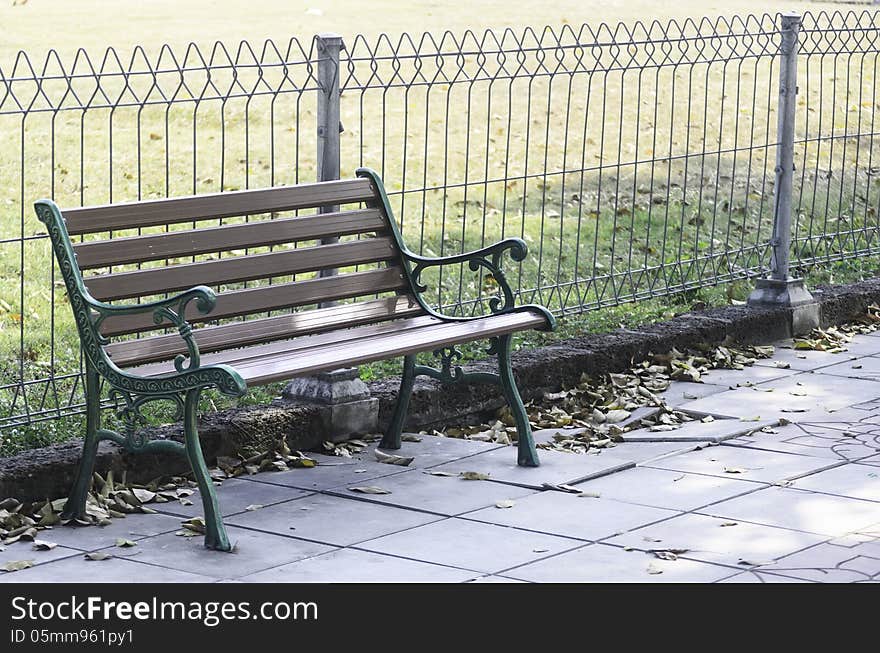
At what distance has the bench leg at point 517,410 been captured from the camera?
240 inches

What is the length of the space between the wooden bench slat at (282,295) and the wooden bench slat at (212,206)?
0.29 metres

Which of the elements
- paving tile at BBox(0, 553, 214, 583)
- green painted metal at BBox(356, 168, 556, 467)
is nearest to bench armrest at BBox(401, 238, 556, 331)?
green painted metal at BBox(356, 168, 556, 467)

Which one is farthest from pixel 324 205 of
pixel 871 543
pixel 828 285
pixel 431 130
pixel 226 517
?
pixel 431 130

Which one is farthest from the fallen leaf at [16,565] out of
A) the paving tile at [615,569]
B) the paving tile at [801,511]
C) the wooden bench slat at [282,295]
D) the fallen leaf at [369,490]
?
the paving tile at [801,511]

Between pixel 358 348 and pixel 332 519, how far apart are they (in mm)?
612

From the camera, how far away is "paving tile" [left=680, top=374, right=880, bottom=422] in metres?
6.91

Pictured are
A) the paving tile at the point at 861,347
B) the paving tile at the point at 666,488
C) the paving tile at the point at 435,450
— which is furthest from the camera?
the paving tile at the point at 861,347

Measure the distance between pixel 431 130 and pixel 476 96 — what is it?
81.7 inches

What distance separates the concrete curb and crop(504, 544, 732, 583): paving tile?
5.14 feet

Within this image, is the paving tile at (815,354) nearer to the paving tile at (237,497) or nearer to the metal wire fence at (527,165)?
the metal wire fence at (527,165)

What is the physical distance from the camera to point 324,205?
6098mm

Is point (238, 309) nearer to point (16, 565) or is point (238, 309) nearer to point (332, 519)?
point (332, 519)

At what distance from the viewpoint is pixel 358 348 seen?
557 cm

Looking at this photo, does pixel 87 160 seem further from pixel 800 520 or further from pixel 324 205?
pixel 800 520
